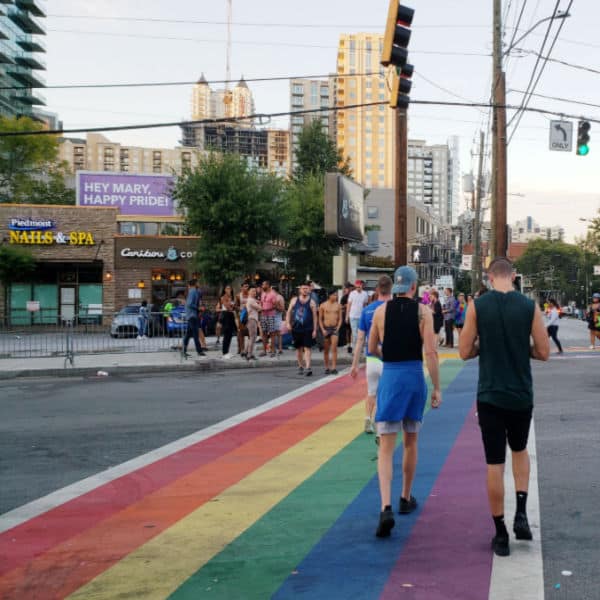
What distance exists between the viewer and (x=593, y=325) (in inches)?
846

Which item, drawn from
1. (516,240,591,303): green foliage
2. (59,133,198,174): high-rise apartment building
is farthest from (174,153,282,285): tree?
(59,133,198,174): high-rise apartment building

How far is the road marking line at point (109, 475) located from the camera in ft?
18.7

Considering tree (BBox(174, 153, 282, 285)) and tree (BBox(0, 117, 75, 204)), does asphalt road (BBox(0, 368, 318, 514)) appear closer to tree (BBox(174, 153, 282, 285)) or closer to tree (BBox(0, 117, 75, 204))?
tree (BBox(174, 153, 282, 285))

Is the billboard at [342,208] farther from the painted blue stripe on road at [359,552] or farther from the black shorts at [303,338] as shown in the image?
the painted blue stripe on road at [359,552]

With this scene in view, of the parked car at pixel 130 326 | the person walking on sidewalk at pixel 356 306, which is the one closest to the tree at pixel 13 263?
the parked car at pixel 130 326

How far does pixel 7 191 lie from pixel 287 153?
135353 mm

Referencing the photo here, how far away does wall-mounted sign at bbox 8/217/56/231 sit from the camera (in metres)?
37.2

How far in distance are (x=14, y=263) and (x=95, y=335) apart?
1864cm

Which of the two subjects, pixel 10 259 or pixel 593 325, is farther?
pixel 10 259

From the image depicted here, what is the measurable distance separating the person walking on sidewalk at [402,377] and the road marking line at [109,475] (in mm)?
2731

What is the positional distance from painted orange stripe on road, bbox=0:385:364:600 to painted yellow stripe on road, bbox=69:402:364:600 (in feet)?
0.33

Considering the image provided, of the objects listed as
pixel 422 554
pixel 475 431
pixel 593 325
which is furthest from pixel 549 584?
pixel 593 325

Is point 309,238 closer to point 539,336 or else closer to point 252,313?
point 252,313

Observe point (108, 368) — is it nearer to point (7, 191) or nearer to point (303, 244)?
point (303, 244)
